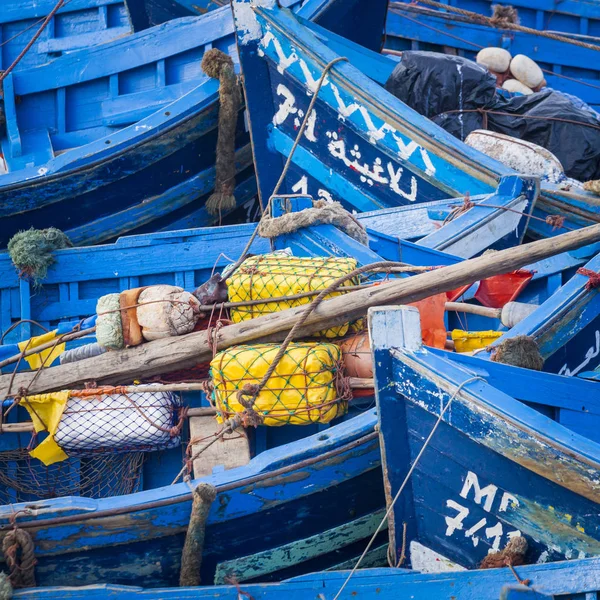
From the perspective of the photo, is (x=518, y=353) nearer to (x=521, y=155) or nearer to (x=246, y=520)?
(x=246, y=520)

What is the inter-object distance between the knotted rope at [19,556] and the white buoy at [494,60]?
6.93m

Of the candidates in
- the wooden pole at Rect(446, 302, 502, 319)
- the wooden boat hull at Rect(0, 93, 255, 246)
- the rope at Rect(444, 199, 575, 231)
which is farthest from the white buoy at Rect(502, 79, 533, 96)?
the wooden pole at Rect(446, 302, 502, 319)

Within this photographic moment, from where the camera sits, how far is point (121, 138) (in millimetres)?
6887

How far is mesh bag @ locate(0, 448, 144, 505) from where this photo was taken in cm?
466

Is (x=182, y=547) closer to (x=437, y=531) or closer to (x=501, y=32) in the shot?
(x=437, y=531)

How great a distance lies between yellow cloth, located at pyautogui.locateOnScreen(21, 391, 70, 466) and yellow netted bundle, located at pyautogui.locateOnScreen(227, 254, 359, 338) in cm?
91

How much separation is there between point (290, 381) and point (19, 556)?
1.24 meters

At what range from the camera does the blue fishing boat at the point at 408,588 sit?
286 centimetres

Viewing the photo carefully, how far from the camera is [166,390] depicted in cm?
449

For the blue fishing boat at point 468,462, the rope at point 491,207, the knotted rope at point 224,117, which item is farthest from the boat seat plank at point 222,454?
the knotted rope at point 224,117

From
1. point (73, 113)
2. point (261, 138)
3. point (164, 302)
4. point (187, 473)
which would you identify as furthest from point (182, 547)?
point (73, 113)

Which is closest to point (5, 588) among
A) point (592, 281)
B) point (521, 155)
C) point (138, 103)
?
point (592, 281)

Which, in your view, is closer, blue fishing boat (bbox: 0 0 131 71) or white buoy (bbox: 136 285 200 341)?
white buoy (bbox: 136 285 200 341)

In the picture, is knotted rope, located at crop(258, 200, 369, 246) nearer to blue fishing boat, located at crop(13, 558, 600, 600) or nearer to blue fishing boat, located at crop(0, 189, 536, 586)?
blue fishing boat, located at crop(0, 189, 536, 586)
